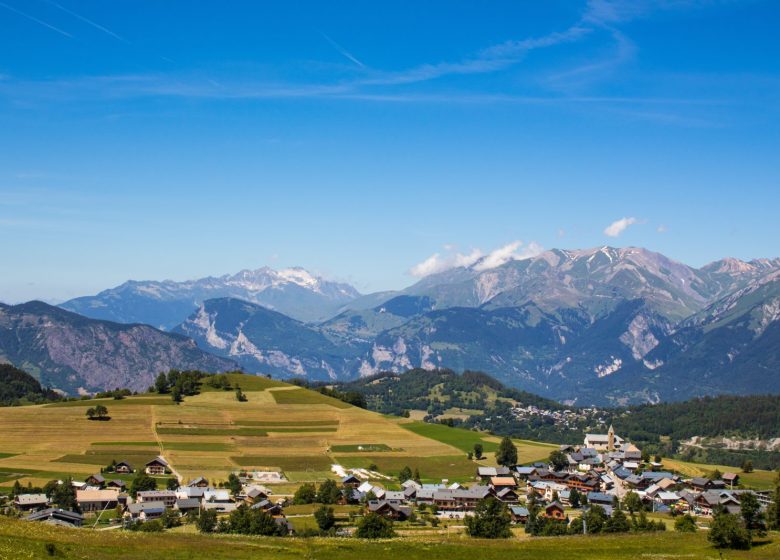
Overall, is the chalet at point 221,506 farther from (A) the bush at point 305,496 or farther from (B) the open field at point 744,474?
(B) the open field at point 744,474

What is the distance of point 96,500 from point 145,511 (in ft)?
38.2

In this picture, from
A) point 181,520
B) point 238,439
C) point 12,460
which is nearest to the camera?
point 181,520

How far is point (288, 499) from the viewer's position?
12100cm

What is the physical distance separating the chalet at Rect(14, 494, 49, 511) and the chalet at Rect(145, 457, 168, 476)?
98.2 feet

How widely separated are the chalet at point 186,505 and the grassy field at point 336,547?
3022cm

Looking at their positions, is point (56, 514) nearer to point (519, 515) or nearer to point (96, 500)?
point (96, 500)

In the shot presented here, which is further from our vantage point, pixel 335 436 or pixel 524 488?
pixel 335 436

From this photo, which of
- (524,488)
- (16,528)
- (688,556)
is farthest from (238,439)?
(688,556)

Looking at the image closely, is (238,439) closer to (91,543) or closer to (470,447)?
(470,447)

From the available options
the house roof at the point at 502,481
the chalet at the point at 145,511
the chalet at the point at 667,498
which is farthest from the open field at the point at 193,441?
the chalet at the point at 667,498

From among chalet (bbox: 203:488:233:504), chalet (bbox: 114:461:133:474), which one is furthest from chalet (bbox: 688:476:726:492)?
chalet (bbox: 114:461:133:474)

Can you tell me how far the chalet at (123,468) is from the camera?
461 feet

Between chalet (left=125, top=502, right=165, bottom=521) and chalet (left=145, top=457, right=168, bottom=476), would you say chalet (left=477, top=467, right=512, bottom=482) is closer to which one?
chalet (left=145, top=457, right=168, bottom=476)

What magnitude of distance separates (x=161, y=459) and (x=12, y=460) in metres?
24.7
